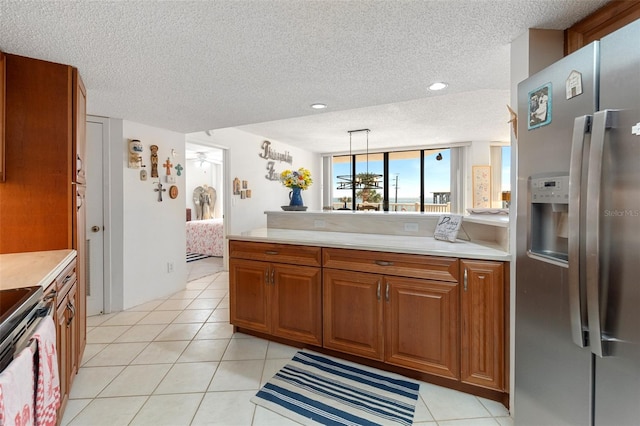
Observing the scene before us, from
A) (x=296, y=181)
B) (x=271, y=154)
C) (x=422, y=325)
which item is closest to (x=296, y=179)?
(x=296, y=181)

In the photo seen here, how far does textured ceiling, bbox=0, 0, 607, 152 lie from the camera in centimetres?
138

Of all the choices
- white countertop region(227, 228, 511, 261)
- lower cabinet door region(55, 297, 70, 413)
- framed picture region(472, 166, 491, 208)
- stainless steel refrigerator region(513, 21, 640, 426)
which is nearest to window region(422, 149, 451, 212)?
framed picture region(472, 166, 491, 208)

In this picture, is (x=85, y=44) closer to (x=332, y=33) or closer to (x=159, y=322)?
(x=332, y=33)

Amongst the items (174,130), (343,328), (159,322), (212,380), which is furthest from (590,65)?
(174,130)

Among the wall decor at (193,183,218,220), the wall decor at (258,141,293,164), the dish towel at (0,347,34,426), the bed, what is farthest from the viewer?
the wall decor at (193,183,218,220)

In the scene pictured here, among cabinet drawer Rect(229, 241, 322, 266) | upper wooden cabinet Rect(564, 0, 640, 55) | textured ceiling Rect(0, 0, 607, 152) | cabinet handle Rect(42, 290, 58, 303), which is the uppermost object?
textured ceiling Rect(0, 0, 607, 152)

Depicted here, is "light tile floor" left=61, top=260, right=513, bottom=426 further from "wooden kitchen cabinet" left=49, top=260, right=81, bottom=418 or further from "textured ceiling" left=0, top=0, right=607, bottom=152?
"textured ceiling" left=0, top=0, right=607, bottom=152

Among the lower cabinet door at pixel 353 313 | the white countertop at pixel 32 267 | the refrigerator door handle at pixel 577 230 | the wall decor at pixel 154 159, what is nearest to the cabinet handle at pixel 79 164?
the white countertop at pixel 32 267

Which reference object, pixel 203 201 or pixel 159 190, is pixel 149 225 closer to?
pixel 159 190

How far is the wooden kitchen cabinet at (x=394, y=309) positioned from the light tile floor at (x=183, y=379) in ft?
0.86

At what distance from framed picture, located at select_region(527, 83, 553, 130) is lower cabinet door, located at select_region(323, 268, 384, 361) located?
1.22 m

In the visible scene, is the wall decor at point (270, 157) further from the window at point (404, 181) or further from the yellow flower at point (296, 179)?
the window at point (404, 181)

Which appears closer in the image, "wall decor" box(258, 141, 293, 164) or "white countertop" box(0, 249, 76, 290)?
"white countertop" box(0, 249, 76, 290)

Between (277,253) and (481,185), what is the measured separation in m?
5.46
